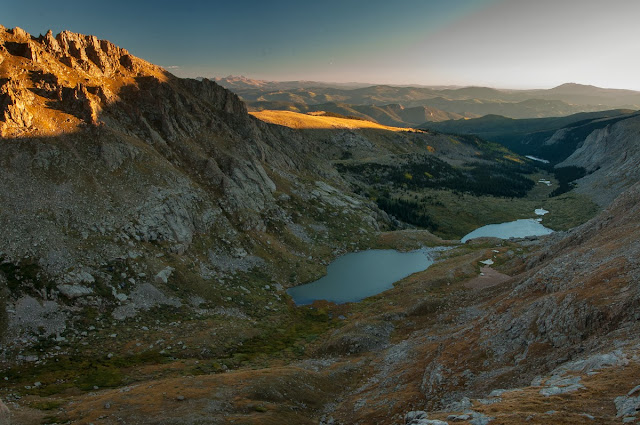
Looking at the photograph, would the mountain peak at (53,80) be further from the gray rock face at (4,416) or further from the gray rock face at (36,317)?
the gray rock face at (4,416)

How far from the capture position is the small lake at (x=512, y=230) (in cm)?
14841

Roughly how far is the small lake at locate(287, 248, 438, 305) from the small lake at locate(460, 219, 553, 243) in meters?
48.7

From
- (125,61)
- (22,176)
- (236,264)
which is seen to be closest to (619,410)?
(236,264)

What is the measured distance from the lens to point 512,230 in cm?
15550

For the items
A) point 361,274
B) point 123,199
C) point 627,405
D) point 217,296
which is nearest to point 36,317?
point 217,296

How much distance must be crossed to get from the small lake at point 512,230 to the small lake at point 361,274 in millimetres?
48711

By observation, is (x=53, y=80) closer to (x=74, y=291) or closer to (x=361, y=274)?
(x=74, y=291)

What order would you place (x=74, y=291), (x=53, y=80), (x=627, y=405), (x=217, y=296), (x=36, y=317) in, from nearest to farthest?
(x=627, y=405)
(x=36, y=317)
(x=74, y=291)
(x=217, y=296)
(x=53, y=80)

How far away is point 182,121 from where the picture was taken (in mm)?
105625

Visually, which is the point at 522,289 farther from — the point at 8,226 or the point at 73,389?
the point at 8,226

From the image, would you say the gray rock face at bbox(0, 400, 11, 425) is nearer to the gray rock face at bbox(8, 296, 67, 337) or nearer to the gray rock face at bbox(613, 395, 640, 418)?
the gray rock face at bbox(8, 296, 67, 337)

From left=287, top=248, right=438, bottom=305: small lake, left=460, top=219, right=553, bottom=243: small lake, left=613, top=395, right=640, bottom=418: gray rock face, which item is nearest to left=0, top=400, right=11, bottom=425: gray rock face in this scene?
left=613, top=395, right=640, bottom=418: gray rock face

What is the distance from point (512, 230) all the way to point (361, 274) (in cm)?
9328

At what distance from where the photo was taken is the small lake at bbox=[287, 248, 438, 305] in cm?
8562
